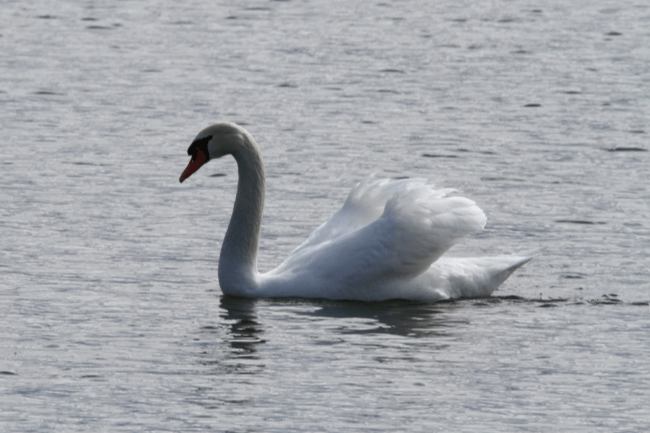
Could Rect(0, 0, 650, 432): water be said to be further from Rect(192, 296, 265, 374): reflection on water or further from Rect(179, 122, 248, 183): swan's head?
Rect(179, 122, 248, 183): swan's head

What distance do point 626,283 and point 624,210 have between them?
2.74 m

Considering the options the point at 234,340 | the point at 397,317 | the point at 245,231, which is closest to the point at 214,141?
the point at 245,231

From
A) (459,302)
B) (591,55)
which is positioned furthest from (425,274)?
(591,55)

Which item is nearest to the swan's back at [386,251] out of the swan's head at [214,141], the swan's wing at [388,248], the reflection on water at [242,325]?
the swan's wing at [388,248]

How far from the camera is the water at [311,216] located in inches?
356

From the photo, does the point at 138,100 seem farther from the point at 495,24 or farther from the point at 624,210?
the point at 495,24

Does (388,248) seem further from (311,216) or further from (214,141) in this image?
(311,216)

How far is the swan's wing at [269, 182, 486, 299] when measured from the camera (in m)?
11.3

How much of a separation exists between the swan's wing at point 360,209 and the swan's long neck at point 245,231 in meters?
0.51

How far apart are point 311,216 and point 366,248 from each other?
3201mm

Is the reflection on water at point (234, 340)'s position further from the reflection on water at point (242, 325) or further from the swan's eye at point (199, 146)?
the swan's eye at point (199, 146)

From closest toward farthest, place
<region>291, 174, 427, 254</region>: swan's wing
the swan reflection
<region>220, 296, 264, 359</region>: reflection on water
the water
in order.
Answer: the water, <region>220, 296, 264, 359</region>: reflection on water, the swan reflection, <region>291, 174, 427, 254</region>: swan's wing

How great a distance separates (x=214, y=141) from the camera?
11805 millimetres

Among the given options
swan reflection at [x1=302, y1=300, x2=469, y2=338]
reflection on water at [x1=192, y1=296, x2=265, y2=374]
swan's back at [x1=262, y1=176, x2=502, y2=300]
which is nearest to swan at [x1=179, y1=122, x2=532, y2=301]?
swan's back at [x1=262, y1=176, x2=502, y2=300]
